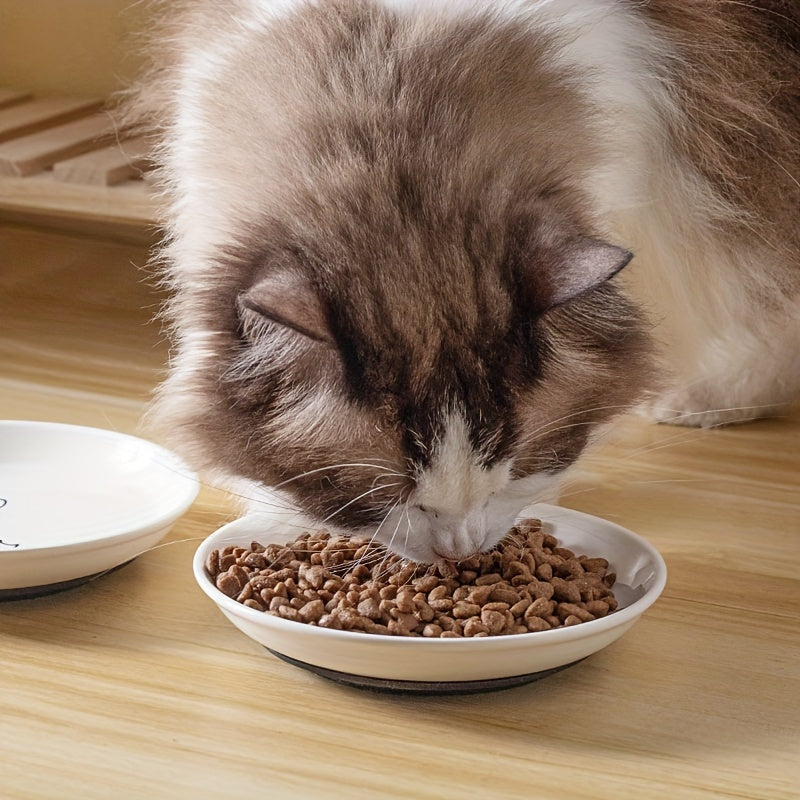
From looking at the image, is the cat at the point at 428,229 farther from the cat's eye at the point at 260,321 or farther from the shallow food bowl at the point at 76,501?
the shallow food bowl at the point at 76,501

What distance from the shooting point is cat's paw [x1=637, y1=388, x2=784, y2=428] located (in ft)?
5.65

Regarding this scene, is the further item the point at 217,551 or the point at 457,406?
the point at 217,551

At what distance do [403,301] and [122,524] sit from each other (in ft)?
1.38

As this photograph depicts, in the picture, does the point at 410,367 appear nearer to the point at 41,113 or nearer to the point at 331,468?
the point at 331,468

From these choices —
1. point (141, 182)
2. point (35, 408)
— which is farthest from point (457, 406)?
point (141, 182)

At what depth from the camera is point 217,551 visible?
3.80 feet

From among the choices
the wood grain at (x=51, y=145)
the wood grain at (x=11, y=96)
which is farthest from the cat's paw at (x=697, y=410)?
the wood grain at (x=11, y=96)

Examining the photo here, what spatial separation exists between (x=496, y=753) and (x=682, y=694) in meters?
0.19

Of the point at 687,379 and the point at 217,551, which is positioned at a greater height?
the point at 217,551

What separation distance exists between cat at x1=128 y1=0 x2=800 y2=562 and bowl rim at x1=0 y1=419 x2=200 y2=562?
0.27ft

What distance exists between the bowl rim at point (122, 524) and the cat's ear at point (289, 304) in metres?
0.29

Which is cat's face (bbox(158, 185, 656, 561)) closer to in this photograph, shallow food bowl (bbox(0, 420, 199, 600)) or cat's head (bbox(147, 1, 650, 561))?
cat's head (bbox(147, 1, 650, 561))

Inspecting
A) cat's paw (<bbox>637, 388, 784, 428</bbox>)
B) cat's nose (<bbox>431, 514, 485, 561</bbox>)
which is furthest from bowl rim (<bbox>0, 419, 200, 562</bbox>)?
cat's paw (<bbox>637, 388, 784, 428</bbox>)

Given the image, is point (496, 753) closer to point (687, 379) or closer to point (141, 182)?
point (687, 379)
